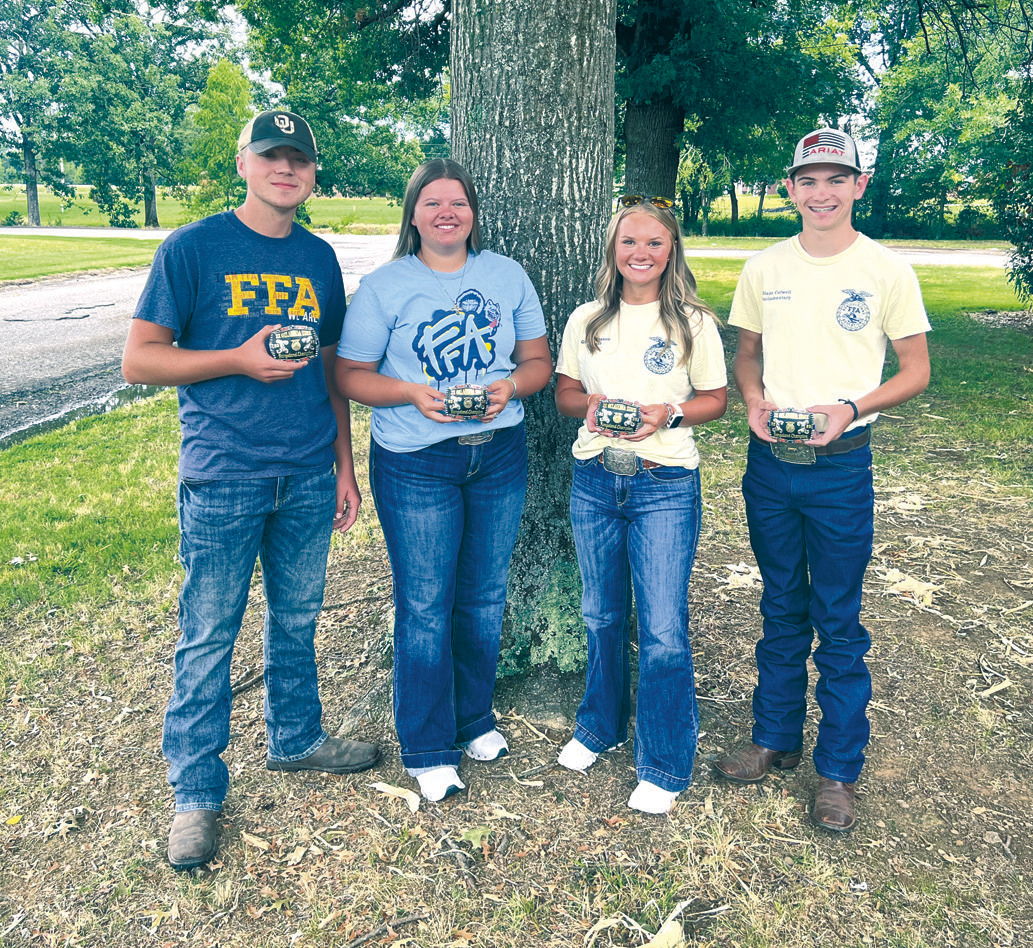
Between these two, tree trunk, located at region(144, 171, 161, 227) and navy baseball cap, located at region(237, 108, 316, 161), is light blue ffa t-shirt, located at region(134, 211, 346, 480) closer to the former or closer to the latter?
navy baseball cap, located at region(237, 108, 316, 161)

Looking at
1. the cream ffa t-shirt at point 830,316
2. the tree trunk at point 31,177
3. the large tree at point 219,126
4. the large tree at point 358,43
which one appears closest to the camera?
the cream ffa t-shirt at point 830,316

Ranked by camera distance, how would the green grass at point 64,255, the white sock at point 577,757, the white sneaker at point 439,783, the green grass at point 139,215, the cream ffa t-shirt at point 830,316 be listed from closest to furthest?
the cream ffa t-shirt at point 830,316 → the white sneaker at point 439,783 → the white sock at point 577,757 → the green grass at point 64,255 → the green grass at point 139,215

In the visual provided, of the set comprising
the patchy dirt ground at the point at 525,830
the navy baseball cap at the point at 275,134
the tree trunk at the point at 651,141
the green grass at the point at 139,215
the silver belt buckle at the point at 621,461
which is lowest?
the patchy dirt ground at the point at 525,830

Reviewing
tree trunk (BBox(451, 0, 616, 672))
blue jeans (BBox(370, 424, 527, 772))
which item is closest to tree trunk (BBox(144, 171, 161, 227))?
tree trunk (BBox(451, 0, 616, 672))

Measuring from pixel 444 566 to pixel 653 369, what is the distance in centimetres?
99

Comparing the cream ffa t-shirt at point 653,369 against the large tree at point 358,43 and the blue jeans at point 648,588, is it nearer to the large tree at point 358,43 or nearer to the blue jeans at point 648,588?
the blue jeans at point 648,588

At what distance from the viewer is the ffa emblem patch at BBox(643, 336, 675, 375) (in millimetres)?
2812

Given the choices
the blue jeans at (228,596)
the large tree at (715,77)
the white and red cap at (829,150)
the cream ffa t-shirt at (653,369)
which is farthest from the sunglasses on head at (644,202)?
the large tree at (715,77)

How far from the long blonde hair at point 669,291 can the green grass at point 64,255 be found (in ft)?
67.4

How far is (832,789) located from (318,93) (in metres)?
23.9

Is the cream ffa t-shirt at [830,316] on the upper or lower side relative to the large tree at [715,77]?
lower

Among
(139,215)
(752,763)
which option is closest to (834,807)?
(752,763)

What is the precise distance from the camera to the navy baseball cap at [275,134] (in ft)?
8.55

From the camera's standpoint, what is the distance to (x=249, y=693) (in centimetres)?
386
